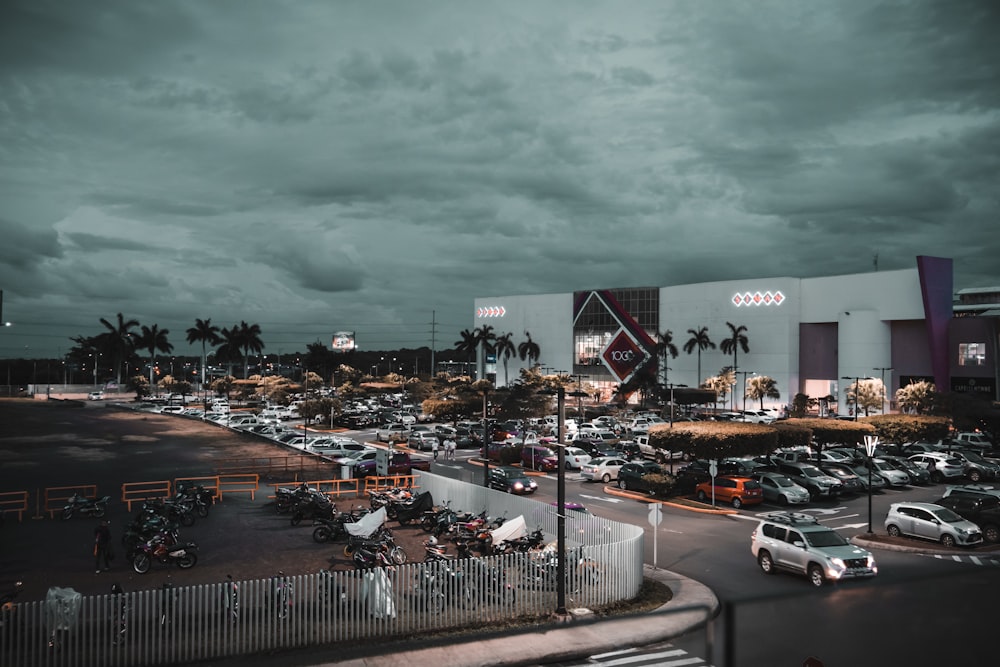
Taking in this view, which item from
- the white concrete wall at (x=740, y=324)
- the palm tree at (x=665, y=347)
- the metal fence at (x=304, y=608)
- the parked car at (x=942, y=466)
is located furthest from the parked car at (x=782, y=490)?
the palm tree at (x=665, y=347)

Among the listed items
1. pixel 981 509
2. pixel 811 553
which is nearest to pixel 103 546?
pixel 811 553

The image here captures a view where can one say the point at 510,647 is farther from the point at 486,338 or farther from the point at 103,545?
the point at 486,338

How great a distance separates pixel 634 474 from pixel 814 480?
907cm

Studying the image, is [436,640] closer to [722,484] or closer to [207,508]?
[207,508]

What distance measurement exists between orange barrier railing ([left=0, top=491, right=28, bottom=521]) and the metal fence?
660 inches

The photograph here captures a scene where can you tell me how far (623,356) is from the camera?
113 m

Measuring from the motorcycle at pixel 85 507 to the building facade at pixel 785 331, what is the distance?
260 ft

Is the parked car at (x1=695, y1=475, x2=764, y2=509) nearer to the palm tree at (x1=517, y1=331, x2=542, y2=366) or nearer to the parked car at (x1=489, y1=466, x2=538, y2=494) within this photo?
the parked car at (x1=489, y1=466, x2=538, y2=494)

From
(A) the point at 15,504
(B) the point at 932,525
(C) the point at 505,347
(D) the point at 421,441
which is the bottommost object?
(A) the point at 15,504

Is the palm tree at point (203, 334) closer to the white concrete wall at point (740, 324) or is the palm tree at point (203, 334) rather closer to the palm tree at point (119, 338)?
the palm tree at point (119, 338)

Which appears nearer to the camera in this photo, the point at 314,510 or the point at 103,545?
the point at 103,545

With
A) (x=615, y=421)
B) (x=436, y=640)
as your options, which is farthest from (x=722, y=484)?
(x=615, y=421)

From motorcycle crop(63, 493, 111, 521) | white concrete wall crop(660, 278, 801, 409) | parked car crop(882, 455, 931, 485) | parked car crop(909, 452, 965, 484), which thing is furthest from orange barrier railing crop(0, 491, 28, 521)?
white concrete wall crop(660, 278, 801, 409)

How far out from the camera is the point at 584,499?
118 feet
